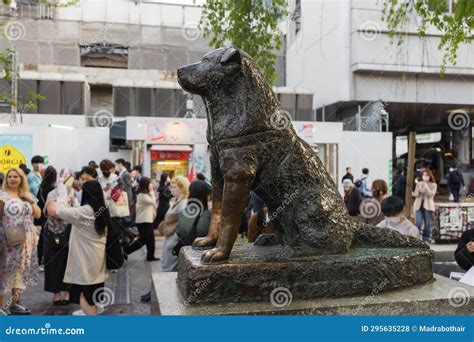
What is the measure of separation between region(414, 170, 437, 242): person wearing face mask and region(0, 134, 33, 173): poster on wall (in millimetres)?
9729

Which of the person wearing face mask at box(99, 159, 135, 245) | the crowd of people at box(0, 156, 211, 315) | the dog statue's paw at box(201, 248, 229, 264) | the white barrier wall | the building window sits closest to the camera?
the dog statue's paw at box(201, 248, 229, 264)

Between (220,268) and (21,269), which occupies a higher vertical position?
(220,268)

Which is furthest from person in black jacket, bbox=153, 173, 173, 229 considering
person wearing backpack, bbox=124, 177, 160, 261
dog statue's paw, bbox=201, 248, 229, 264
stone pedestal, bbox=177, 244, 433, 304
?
dog statue's paw, bbox=201, 248, 229, 264

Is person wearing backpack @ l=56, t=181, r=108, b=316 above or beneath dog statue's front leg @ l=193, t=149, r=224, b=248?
beneath

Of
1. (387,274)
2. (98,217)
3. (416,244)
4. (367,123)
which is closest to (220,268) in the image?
(387,274)

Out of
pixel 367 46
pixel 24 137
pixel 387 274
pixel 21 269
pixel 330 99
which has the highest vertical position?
pixel 367 46

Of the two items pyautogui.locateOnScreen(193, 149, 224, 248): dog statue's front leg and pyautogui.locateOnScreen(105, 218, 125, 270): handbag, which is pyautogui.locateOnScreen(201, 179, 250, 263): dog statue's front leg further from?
pyautogui.locateOnScreen(105, 218, 125, 270): handbag

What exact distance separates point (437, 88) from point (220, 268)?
63.2ft

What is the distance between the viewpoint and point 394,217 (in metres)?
4.52

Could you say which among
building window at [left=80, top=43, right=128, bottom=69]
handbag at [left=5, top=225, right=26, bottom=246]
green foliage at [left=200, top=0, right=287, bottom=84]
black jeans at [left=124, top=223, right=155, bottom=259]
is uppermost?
building window at [left=80, top=43, right=128, bottom=69]

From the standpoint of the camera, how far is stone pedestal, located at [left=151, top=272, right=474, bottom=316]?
7.70 ft

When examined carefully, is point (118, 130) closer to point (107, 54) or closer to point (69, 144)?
point (69, 144)

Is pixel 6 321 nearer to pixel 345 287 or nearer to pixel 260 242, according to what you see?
pixel 260 242

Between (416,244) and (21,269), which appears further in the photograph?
(21,269)
